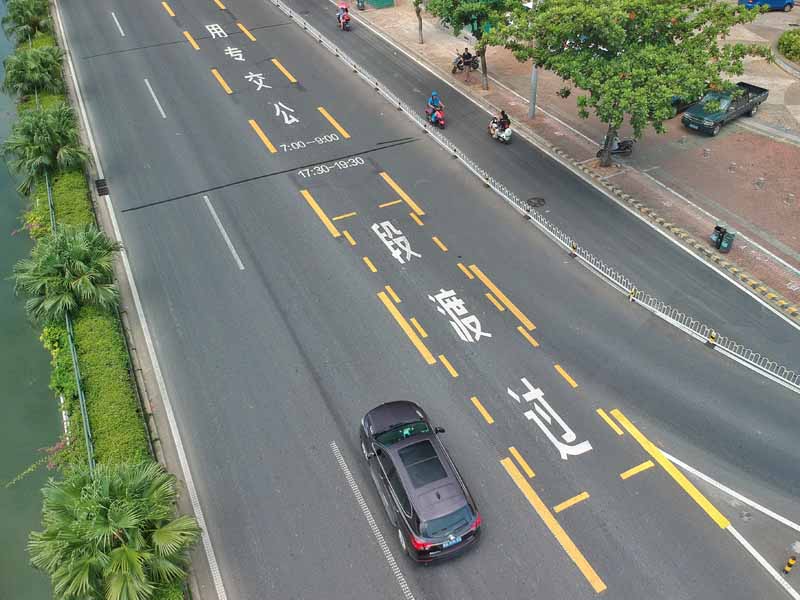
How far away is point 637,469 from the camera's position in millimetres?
16594

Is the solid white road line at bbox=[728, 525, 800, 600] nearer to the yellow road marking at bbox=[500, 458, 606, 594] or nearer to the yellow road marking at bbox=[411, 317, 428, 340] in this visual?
the yellow road marking at bbox=[500, 458, 606, 594]

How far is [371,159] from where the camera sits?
95.5 ft

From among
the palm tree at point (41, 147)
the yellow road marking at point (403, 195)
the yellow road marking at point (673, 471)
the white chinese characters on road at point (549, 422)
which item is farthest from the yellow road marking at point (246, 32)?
the yellow road marking at point (673, 471)

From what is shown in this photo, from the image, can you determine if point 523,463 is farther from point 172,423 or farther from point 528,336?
point 172,423

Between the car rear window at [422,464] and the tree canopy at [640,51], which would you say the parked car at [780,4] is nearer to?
the tree canopy at [640,51]

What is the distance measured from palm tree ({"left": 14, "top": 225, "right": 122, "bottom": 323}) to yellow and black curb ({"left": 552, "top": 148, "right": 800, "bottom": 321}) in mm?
21225

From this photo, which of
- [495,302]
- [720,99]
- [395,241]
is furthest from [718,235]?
[395,241]

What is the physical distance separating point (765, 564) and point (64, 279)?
2222 cm

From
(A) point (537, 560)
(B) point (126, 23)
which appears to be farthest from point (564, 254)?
(B) point (126, 23)

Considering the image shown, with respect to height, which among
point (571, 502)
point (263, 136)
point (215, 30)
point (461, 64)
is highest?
point (215, 30)

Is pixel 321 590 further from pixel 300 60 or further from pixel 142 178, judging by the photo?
pixel 300 60

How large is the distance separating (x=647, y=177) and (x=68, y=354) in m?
25.1

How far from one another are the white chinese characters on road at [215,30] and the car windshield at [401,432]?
117 feet

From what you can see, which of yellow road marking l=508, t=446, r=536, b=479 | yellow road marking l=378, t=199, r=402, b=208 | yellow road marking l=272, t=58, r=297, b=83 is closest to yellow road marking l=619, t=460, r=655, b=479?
yellow road marking l=508, t=446, r=536, b=479
